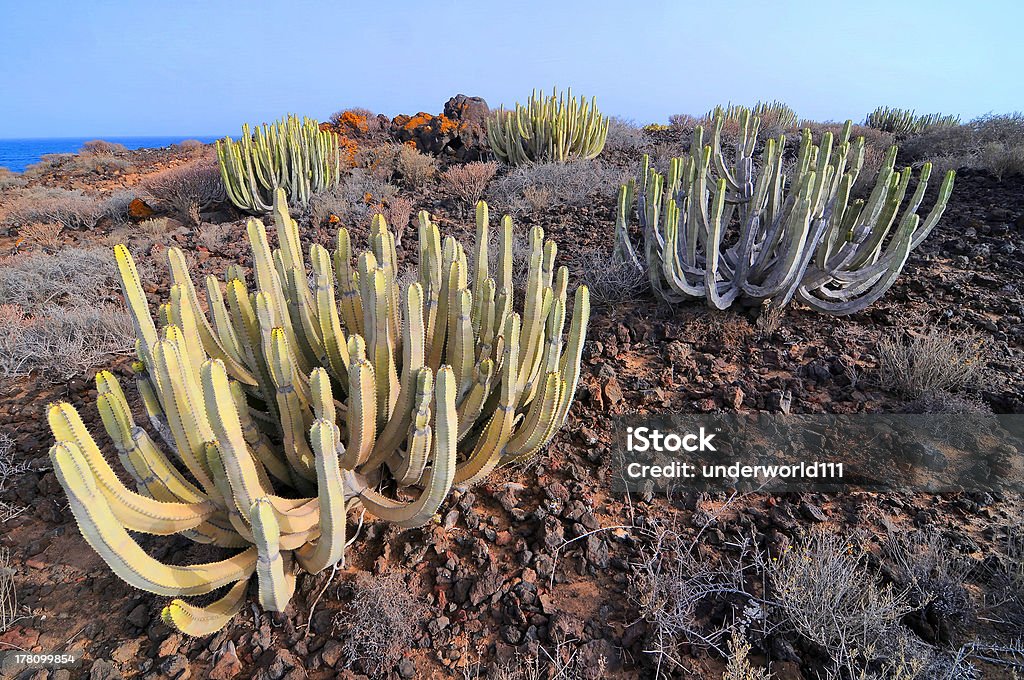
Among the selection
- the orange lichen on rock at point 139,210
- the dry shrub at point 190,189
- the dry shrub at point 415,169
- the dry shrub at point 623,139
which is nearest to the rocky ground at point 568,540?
the dry shrub at point 190,189

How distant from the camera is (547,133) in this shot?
9.37 meters

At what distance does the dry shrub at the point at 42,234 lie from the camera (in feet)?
23.6

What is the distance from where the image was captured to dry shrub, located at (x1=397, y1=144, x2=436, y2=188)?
29.1 ft

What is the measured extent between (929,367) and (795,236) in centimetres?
105

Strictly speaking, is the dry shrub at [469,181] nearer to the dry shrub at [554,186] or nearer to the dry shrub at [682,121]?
the dry shrub at [554,186]

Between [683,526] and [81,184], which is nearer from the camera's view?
[683,526]

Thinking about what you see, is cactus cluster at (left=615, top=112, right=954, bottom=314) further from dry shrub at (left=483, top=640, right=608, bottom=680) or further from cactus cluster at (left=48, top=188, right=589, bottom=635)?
dry shrub at (left=483, top=640, right=608, bottom=680)

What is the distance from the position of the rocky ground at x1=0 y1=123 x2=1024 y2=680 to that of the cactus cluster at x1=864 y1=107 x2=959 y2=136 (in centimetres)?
1226

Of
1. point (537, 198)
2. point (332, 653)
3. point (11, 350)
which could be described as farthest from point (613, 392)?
point (537, 198)

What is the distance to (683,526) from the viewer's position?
2320mm

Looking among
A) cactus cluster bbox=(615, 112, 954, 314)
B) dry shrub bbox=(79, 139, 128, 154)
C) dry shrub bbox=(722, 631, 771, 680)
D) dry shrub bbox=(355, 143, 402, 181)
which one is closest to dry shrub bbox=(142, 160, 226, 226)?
dry shrub bbox=(355, 143, 402, 181)

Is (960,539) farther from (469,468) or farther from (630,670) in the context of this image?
(469,468)

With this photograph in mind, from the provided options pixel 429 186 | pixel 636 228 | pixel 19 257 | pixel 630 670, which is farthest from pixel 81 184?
pixel 630 670

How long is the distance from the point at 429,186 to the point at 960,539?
7.89 m
